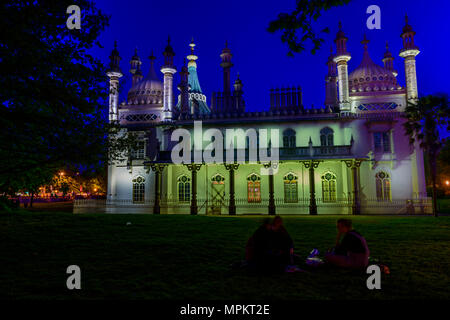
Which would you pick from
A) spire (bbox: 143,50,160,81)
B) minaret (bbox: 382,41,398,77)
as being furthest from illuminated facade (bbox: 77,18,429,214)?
minaret (bbox: 382,41,398,77)

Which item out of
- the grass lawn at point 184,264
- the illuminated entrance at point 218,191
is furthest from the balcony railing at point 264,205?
the grass lawn at point 184,264

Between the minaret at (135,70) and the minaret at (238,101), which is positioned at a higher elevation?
the minaret at (135,70)

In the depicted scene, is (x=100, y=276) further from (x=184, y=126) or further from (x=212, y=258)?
(x=184, y=126)

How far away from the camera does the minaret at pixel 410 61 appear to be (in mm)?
27156

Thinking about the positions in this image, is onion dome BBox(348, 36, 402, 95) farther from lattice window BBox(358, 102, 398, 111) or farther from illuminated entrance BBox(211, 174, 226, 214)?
illuminated entrance BBox(211, 174, 226, 214)

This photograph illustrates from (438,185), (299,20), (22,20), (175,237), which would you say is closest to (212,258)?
(175,237)

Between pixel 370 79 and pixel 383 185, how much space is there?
30.3 ft

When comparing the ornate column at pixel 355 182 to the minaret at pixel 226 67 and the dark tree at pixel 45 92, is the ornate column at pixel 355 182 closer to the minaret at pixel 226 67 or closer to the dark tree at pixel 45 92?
the minaret at pixel 226 67

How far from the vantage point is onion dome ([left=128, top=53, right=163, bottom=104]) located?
31484 mm

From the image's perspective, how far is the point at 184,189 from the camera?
28891 millimetres

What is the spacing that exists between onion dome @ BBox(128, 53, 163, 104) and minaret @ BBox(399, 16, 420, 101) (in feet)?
70.2

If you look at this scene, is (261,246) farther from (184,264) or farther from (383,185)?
(383,185)

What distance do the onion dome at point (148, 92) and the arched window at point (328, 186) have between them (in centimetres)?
1619

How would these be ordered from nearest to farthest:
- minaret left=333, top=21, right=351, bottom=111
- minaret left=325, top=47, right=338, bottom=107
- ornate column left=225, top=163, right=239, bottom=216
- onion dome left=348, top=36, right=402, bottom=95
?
ornate column left=225, top=163, right=239, bottom=216 → minaret left=333, top=21, right=351, bottom=111 → onion dome left=348, top=36, right=402, bottom=95 → minaret left=325, top=47, right=338, bottom=107
